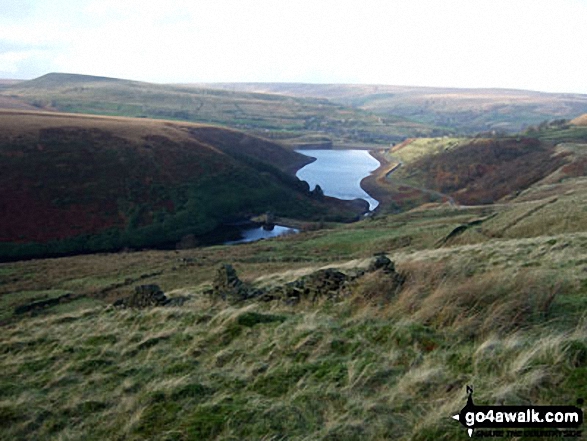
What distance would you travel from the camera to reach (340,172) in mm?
143750

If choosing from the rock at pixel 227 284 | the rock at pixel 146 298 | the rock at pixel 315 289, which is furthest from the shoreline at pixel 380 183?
the rock at pixel 315 289

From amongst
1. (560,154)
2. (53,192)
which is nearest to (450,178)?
(560,154)

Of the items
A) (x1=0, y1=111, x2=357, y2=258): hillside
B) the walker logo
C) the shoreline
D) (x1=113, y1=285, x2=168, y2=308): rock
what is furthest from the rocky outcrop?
the shoreline

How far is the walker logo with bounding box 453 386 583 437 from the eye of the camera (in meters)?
5.09

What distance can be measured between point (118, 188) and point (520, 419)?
274 feet

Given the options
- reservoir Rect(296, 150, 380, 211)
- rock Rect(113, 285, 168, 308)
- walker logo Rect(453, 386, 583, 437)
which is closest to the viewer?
walker logo Rect(453, 386, 583, 437)

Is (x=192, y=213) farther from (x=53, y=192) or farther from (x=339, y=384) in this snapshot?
(x=339, y=384)

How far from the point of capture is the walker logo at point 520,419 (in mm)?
5086

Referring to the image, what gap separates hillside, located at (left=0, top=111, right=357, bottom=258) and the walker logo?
66070mm

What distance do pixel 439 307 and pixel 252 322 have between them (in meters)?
3.62

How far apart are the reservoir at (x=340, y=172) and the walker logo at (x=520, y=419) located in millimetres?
90347

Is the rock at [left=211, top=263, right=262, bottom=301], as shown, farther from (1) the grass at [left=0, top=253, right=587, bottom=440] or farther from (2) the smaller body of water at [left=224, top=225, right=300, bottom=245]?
(2) the smaller body of water at [left=224, top=225, right=300, bottom=245]

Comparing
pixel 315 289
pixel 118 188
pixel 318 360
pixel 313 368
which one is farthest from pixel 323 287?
pixel 118 188

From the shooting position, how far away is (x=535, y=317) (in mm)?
8438
